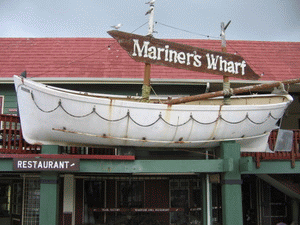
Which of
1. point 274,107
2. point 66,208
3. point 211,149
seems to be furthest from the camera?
point 66,208

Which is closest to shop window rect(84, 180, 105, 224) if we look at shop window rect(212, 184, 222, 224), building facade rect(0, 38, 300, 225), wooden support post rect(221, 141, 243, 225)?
building facade rect(0, 38, 300, 225)

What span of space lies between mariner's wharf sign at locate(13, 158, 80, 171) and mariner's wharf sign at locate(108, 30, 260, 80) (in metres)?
2.62

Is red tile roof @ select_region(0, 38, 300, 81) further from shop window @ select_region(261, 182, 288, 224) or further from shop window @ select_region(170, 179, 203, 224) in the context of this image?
shop window @ select_region(261, 182, 288, 224)

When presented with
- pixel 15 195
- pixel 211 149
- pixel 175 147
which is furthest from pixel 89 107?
pixel 15 195

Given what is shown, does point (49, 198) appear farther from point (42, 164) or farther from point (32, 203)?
point (32, 203)

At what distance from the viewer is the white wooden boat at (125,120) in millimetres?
7531

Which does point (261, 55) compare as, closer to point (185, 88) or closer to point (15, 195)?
point (185, 88)

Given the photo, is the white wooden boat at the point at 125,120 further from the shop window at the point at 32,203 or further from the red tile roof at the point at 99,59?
the shop window at the point at 32,203

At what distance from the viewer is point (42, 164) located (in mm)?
7332

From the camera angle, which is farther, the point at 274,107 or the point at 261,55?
the point at 261,55

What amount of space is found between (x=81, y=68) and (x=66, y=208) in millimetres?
4375

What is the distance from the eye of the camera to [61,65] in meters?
11.8

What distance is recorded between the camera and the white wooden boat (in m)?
7.53

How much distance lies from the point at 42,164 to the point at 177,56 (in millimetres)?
3590
